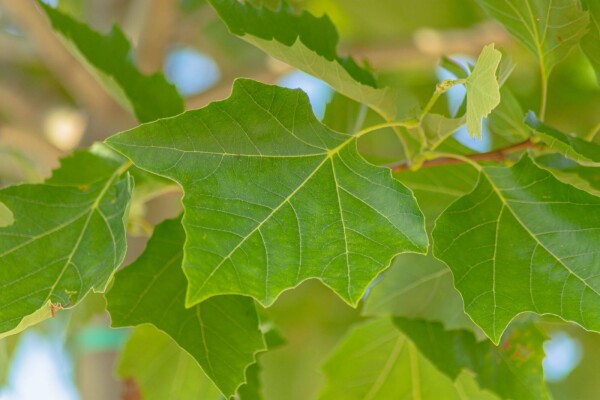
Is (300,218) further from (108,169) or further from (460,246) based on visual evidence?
(108,169)

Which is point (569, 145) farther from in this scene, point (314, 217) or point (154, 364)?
point (154, 364)

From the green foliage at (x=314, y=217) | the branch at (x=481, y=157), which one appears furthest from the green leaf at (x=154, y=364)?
the branch at (x=481, y=157)

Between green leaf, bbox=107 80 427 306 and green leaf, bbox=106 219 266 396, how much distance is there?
0.13m

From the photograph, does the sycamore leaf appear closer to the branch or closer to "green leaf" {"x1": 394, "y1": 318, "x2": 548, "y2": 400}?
"green leaf" {"x1": 394, "y1": 318, "x2": 548, "y2": 400}

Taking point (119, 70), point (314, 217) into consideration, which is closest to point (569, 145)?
point (314, 217)

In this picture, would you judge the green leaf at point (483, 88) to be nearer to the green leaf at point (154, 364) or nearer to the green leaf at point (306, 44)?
the green leaf at point (306, 44)

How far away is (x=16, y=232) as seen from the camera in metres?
0.70

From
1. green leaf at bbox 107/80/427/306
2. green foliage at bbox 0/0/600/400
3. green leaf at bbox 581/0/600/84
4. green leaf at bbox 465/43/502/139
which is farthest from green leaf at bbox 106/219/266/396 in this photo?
green leaf at bbox 581/0/600/84

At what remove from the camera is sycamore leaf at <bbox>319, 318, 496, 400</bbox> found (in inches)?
37.0

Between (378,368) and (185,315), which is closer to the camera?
(185,315)

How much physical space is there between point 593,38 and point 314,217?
12.4 inches

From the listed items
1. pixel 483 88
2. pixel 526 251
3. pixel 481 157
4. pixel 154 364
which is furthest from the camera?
pixel 154 364

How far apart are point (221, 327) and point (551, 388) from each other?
1.38 m

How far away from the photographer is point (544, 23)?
747mm
